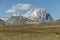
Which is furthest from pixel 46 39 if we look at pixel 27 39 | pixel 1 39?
pixel 1 39

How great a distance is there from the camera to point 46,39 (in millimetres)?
33625

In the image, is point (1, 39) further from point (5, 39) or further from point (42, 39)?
point (42, 39)

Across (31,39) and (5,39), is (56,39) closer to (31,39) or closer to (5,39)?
(31,39)

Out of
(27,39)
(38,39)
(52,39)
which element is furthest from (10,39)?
(52,39)

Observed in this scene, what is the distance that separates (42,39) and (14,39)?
206 inches

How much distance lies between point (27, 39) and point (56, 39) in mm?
5404

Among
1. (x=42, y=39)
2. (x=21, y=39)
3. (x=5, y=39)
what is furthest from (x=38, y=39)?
(x=5, y=39)

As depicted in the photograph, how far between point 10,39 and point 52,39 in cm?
776

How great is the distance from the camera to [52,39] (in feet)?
110

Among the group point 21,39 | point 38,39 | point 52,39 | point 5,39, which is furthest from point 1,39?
point 52,39

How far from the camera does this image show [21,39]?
109 ft

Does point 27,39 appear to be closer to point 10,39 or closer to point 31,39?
point 31,39

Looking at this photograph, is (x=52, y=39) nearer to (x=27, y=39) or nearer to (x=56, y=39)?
(x=56, y=39)

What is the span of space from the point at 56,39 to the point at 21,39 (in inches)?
255
